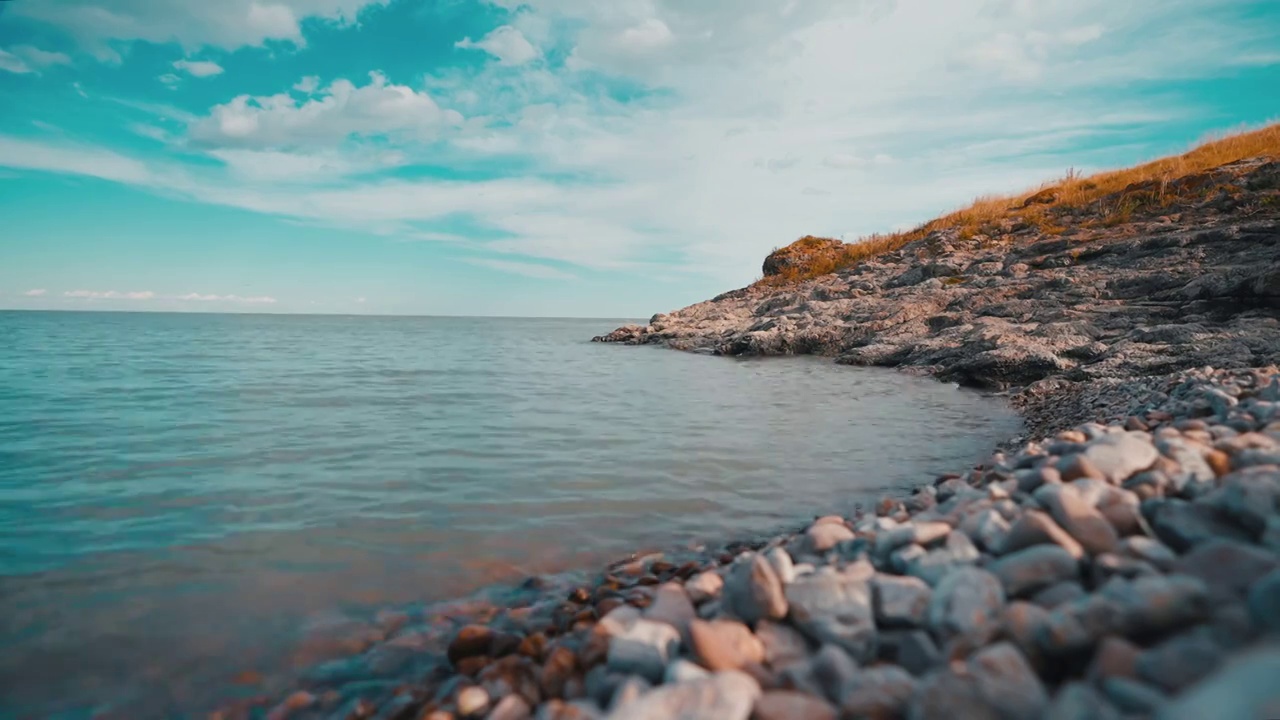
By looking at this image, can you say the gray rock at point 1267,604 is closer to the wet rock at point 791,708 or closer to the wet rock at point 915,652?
the wet rock at point 915,652

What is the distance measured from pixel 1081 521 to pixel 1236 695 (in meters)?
1.14

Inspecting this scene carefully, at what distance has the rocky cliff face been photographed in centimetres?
1149

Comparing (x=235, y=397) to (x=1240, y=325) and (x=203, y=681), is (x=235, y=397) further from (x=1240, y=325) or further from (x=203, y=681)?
(x=1240, y=325)

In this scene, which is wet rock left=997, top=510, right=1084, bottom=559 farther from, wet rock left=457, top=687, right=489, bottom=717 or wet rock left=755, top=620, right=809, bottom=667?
wet rock left=457, top=687, right=489, bottom=717

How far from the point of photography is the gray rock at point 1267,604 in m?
1.65

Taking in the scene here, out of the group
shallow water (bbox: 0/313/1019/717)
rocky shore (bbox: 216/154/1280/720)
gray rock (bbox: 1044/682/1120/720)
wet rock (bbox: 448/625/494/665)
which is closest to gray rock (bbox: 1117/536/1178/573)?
rocky shore (bbox: 216/154/1280/720)

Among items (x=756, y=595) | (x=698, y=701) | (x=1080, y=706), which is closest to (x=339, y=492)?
(x=756, y=595)

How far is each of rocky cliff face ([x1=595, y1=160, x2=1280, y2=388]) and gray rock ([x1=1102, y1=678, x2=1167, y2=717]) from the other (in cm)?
960

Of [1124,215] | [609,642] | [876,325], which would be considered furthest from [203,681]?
[1124,215]

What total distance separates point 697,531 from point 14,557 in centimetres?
518

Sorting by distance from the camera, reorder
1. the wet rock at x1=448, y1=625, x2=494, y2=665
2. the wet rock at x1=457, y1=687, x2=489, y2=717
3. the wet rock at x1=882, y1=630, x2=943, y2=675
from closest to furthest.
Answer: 1. the wet rock at x1=882, y1=630, x2=943, y2=675
2. the wet rock at x1=457, y1=687, x2=489, y2=717
3. the wet rock at x1=448, y1=625, x2=494, y2=665

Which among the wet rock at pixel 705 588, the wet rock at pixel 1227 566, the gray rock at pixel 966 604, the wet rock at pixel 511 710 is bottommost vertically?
the wet rock at pixel 511 710

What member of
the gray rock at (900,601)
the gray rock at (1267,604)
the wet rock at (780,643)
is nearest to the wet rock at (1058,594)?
the gray rock at (900,601)

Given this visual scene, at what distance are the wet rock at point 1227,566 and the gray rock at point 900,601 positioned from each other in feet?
2.67
